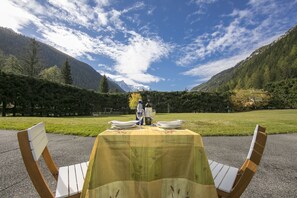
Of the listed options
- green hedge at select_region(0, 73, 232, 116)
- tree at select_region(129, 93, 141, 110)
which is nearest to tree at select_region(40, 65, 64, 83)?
green hedge at select_region(0, 73, 232, 116)

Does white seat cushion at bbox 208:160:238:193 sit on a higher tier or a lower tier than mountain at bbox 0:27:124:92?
lower

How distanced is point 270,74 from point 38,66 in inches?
2628

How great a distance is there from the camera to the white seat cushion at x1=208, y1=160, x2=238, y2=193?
2.07 m

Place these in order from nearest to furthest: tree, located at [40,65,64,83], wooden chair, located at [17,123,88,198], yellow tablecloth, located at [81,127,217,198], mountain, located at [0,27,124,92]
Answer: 1. wooden chair, located at [17,123,88,198]
2. yellow tablecloth, located at [81,127,217,198]
3. tree, located at [40,65,64,83]
4. mountain, located at [0,27,124,92]

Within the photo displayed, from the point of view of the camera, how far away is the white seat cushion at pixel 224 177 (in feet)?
6.79

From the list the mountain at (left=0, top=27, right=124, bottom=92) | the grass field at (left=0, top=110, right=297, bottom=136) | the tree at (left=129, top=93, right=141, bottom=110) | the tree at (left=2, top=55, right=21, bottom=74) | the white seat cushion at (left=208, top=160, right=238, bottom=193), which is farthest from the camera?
the mountain at (left=0, top=27, right=124, bottom=92)

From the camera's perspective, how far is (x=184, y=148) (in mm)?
1796

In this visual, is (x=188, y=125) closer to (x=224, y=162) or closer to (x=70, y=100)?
(x=224, y=162)

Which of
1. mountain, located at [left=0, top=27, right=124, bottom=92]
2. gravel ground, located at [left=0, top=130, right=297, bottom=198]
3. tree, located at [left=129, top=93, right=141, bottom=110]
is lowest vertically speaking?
gravel ground, located at [left=0, top=130, right=297, bottom=198]

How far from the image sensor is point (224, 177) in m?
2.27

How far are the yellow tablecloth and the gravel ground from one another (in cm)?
154

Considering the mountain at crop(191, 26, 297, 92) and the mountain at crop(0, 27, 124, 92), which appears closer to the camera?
the mountain at crop(191, 26, 297, 92)

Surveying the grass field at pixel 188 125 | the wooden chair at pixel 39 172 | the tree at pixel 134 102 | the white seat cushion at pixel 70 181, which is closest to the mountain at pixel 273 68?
the tree at pixel 134 102

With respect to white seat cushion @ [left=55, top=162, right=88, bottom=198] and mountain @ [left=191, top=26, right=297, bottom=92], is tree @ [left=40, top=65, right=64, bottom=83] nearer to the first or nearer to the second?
white seat cushion @ [left=55, top=162, right=88, bottom=198]
